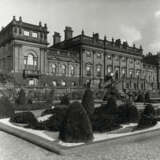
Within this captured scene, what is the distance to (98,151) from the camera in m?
9.52

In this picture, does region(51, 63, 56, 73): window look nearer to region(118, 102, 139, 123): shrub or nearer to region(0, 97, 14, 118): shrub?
region(0, 97, 14, 118): shrub

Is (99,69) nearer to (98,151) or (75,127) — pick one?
(75,127)

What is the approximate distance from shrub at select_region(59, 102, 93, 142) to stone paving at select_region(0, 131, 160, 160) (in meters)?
0.73

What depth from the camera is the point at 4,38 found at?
41750mm

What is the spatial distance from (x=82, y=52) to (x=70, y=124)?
126 feet

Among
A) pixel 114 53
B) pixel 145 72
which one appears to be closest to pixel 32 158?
pixel 114 53

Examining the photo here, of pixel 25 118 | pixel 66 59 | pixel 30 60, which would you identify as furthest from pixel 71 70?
pixel 25 118

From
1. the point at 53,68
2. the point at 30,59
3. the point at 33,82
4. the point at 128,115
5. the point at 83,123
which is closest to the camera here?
the point at 83,123

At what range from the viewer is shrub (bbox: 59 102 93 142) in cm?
1038

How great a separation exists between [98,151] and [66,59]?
121 feet

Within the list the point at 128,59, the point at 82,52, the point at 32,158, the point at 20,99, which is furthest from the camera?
the point at 128,59

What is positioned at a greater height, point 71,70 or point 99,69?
point 99,69

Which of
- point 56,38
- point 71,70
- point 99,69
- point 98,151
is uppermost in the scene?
point 56,38

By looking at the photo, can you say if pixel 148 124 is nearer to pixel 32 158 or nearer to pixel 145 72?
pixel 32 158
